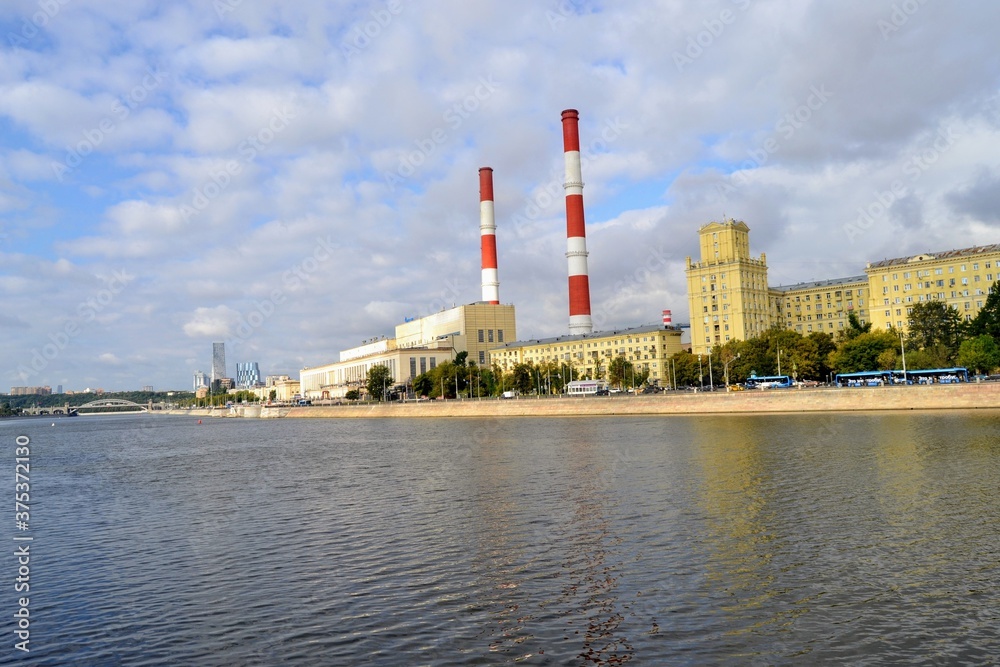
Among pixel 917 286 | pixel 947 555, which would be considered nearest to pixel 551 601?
pixel 947 555

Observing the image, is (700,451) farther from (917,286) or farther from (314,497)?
(917,286)

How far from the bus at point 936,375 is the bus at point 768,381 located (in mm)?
13068

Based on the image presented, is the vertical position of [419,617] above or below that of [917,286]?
below

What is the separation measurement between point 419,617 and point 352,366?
183 meters

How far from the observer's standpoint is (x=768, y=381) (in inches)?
3595

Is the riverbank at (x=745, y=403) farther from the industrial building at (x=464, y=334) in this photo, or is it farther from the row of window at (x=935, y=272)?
the row of window at (x=935, y=272)

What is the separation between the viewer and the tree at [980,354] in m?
73.1

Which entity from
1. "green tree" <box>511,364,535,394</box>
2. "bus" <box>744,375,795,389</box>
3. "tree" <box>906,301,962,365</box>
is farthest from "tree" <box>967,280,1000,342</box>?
"green tree" <box>511,364,535,394</box>

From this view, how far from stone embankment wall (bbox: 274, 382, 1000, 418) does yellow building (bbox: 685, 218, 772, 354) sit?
40743mm

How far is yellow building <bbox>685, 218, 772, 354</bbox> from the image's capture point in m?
120

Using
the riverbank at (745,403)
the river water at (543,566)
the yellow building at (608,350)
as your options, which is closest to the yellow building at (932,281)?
the yellow building at (608,350)

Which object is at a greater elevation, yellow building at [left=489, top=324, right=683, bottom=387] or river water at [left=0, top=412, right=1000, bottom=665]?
yellow building at [left=489, top=324, right=683, bottom=387]

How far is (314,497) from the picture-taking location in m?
27.7

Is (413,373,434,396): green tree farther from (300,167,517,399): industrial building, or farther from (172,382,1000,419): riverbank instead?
(172,382,1000,419): riverbank
